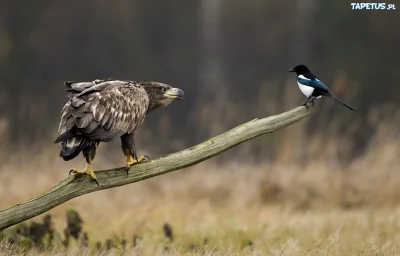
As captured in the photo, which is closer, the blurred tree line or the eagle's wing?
the eagle's wing

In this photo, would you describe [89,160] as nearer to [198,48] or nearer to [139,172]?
[139,172]

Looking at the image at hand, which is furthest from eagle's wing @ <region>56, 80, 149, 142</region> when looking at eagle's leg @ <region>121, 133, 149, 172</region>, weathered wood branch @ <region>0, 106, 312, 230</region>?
weathered wood branch @ <region>0, 106, 312, 230</region>

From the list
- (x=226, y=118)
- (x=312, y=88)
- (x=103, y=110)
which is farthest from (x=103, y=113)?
(x=226, y=118)

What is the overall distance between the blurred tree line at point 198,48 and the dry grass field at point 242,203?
8.03 feet

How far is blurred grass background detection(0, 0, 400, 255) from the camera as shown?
27.5ft

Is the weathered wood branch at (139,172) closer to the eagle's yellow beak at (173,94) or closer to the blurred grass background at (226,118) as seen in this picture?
the eagle's yellow beak at (173,94)

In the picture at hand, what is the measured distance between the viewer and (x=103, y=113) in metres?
5.43

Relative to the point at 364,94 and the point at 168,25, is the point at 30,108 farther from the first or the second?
the point at 364,94

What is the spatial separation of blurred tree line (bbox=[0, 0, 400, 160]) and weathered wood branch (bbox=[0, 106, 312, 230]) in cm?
772

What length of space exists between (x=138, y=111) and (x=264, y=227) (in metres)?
2.85

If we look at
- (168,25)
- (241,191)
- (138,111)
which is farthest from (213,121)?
(138,111)

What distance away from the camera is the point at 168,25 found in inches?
602

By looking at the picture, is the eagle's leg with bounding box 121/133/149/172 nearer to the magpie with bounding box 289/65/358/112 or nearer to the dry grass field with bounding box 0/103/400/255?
the dry grass field with bounding box 0/103/400/255

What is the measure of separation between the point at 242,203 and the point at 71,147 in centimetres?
513
